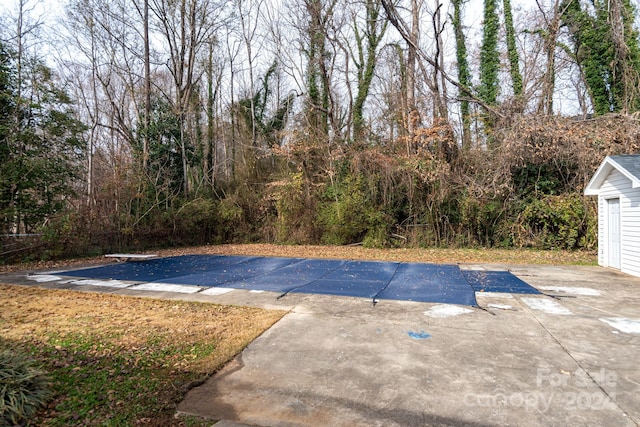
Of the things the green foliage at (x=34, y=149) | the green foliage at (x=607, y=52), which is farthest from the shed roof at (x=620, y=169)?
the green foliage at (x=34, y=149)

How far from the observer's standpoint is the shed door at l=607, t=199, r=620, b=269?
7.73 m

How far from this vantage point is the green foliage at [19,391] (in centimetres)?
217

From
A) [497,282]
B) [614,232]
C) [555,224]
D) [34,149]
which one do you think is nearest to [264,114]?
[34,149]

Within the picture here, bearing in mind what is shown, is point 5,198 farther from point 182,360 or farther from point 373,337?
point 373,337

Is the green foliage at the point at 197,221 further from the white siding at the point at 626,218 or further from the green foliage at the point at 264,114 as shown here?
the white siding at the point at 626,218

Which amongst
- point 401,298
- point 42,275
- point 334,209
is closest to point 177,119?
point 334,209

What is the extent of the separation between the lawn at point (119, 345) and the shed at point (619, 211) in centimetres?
778

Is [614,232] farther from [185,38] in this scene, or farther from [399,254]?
[185,38]

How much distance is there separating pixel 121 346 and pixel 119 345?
0.05 metres

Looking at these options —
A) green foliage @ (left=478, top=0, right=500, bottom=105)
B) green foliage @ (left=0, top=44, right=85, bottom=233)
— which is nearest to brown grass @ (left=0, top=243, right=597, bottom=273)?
green foliage @ (left=0, top=44, right=85, bottom=233)

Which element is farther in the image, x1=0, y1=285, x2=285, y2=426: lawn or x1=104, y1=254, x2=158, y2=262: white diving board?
x1=104, y1=254, x2=158, y2=262: white diving board

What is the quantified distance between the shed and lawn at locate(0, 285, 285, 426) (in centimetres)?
784

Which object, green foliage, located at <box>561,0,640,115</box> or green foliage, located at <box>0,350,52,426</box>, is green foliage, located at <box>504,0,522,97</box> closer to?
green foliage, located at <box>561,0,640,115</box>

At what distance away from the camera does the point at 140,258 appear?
9.66 meters
